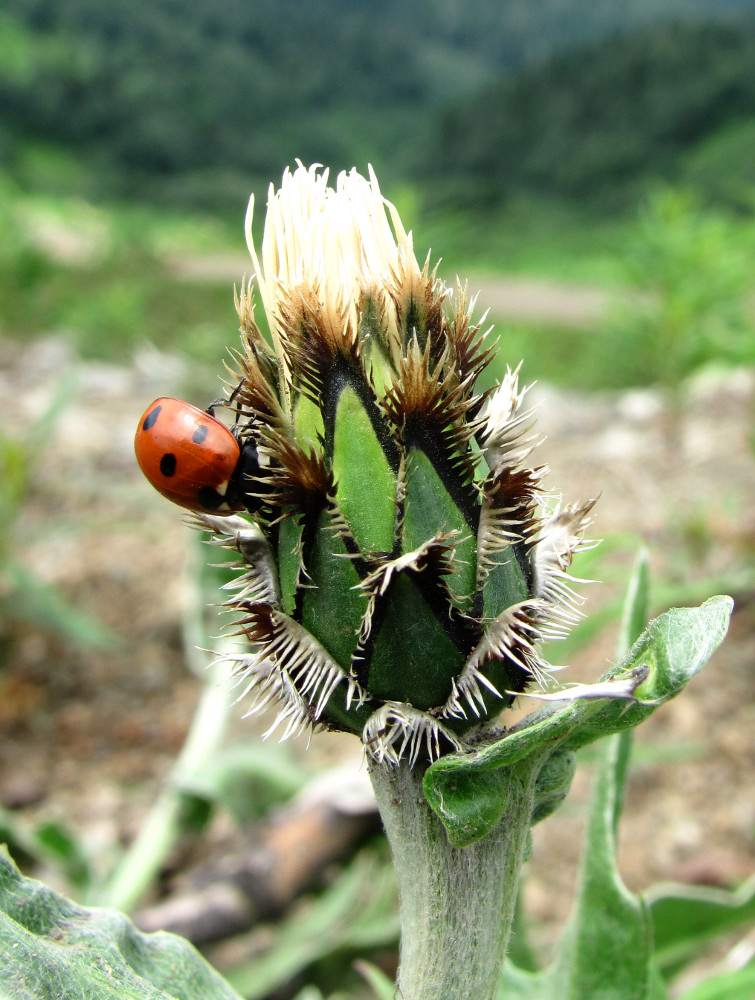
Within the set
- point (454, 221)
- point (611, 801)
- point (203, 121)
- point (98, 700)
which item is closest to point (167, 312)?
point (454, 221)

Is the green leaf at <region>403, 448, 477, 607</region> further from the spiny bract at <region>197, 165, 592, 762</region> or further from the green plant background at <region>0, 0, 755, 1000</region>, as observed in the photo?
the green plant background at <region>0, 0, 755, 1000</region>

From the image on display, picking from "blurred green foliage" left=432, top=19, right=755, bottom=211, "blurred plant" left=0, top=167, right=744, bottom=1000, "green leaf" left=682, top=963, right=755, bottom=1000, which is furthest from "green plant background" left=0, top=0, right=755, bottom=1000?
"blurred green foliage" left=432, top=19, right=755, bottom=211

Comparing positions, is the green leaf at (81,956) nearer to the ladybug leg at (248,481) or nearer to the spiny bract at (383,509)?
the spiny bract at (383,509)

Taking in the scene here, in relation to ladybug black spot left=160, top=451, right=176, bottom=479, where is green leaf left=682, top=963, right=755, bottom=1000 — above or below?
below

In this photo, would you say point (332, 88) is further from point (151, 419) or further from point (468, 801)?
point (468, 801)

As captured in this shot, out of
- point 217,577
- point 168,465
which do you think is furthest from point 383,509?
point 217,577
